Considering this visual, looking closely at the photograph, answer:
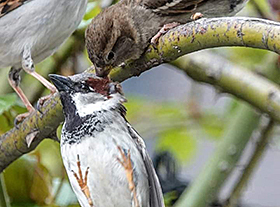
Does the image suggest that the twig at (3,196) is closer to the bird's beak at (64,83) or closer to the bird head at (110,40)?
the bird head at (110,40)

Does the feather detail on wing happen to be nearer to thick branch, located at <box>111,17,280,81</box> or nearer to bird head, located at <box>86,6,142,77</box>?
bird head, located at <box>86,6,142,77</box>

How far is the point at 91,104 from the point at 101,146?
0.13 meters

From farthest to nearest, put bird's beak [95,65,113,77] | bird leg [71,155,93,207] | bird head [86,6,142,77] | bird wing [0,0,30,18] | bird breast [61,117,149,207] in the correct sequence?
bird wing [0,0,30,18]
bird head [86,6,142,77]
bird's beak [95,65,113,77]
bird breast [61,117,149,207]
bird leg [71,155,93,207]

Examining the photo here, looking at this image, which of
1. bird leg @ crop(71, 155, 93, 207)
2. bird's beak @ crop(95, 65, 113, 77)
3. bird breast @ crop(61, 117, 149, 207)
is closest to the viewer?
bird leg @ crop(71, 155, 93, 207)

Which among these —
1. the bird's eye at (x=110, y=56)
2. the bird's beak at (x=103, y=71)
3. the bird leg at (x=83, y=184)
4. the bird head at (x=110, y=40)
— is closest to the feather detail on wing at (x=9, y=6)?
the bird head at (x=110, y=40)

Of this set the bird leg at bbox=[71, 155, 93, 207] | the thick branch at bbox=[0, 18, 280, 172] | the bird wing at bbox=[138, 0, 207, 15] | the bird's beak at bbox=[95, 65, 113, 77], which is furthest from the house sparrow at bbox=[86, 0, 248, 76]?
the bird leg at bbox=[71, 155, 93, 207]

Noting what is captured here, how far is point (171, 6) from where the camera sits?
226cm

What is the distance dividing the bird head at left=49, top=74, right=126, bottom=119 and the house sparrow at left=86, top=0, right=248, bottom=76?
1.52 ft

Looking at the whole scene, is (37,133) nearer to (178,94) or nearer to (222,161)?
(222,161)

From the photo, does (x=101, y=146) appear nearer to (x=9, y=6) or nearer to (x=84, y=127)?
(x=84, y=127)

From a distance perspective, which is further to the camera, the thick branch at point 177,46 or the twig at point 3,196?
the twig at point 3,196

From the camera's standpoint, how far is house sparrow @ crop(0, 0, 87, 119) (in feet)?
7.98

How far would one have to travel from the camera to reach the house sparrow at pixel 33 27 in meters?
2.43

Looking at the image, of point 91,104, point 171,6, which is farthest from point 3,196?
point 171,6
